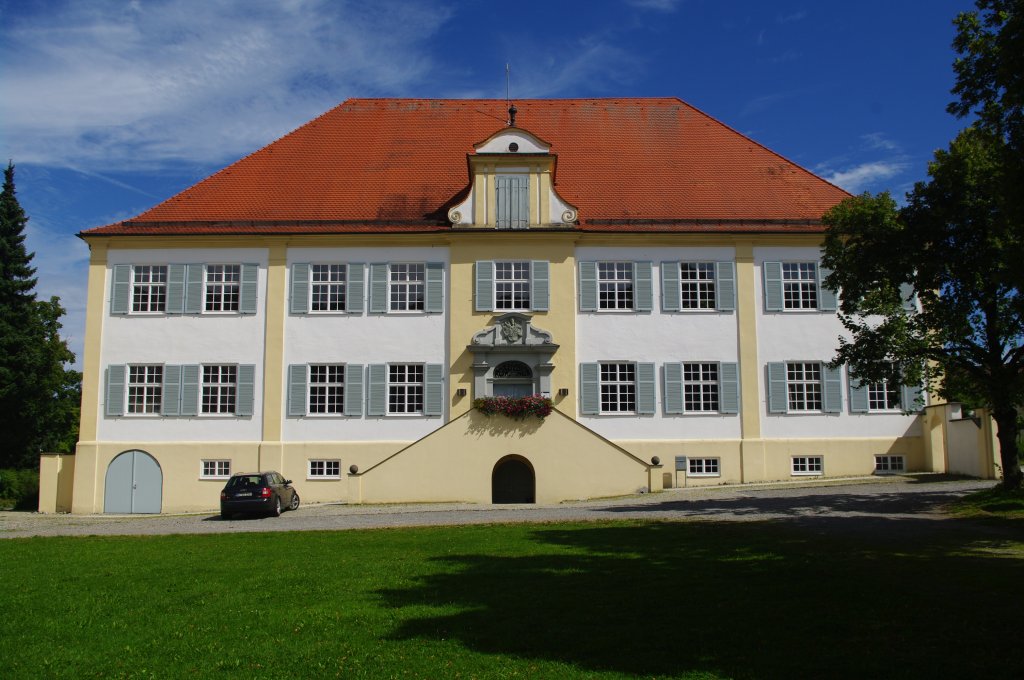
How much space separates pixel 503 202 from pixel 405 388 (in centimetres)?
624

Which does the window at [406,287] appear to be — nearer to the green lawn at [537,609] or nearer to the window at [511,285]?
the window at [511,285]

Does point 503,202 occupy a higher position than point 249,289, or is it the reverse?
point 503,202

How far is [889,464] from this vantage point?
26.3m

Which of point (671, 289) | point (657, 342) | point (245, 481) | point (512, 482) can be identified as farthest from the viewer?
point (671, 289)

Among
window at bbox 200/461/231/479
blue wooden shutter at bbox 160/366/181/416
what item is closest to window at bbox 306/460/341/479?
window at bbox 200/461/231/479

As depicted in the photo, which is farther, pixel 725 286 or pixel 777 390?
pixel 725 286

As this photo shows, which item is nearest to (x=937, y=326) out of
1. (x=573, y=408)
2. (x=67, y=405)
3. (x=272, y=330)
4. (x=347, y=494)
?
(x=573, y=408)

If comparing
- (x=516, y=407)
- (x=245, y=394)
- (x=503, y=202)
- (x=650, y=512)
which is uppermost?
(x=503, y=202)

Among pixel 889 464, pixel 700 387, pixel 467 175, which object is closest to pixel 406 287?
pixel 467 175

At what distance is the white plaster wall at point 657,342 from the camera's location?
26281mm

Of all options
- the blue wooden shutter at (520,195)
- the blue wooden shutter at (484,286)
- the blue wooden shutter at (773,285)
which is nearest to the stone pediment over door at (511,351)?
the blue wooden shutter at (484,286)

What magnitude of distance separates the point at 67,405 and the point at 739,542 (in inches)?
1461

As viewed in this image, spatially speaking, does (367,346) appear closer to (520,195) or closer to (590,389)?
(520,195)

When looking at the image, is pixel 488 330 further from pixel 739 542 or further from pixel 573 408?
pixel 739 542
